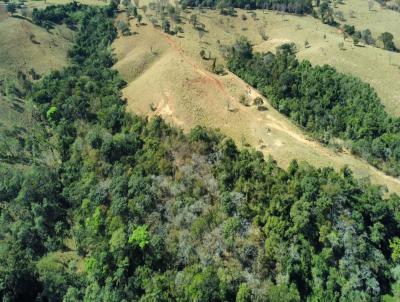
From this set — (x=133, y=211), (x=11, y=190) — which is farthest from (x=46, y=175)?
(x=133, y=211)

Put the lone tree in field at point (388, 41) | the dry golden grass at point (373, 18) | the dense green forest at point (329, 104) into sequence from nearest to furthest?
the dense green forest at point (329, 104) < the lone tree in field at point (388, 41) < the dry golden grass at point (373, 18)

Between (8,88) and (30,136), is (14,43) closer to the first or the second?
(8,88)

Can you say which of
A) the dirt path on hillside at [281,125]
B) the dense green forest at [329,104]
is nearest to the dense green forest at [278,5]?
the dense green forest at [329,104]

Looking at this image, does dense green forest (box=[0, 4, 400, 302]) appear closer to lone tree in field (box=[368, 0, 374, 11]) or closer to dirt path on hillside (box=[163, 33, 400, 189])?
dirt path on hillside (box=[163, 33, 400, 189])

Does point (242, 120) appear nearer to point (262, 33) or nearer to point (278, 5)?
point (262, 33)

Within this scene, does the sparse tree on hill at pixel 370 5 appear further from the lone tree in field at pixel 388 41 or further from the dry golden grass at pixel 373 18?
the lone tree in field at pixel 388 41

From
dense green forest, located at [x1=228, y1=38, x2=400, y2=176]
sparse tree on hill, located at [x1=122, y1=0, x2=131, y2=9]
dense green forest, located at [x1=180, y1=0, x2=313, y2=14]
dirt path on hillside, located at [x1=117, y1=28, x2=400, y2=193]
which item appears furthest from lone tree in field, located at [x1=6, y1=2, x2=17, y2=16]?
dense green forest, located at [x1=228, y1=38, x2=400, y2=176]
